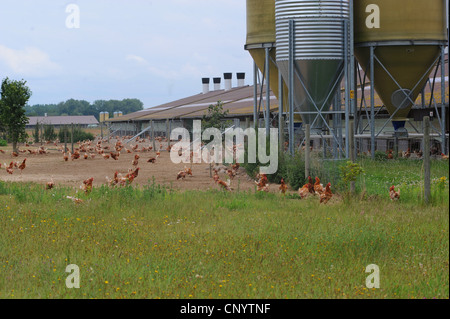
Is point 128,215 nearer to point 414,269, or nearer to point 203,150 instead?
point 414,269

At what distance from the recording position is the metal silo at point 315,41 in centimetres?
2150

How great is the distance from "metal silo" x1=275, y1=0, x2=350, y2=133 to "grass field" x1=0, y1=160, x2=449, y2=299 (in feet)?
27.6

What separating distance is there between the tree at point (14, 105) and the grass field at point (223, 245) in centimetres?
2273

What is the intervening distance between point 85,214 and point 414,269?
633 cm

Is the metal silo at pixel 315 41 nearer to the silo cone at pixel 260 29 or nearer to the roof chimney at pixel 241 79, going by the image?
the silo cone at pixel 260 29

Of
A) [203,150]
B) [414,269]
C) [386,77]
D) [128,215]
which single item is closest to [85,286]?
[414,269]

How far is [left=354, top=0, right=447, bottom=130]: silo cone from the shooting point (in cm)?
2239

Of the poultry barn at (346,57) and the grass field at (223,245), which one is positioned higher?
the poultry barn at (346,57)

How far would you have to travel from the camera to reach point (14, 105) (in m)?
35.8

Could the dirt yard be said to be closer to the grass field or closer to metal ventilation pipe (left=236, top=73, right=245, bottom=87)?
the grass field

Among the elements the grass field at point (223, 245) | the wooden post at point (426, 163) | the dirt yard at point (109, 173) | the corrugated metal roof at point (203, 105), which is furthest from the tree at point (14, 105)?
the wooden post at point (426, 163)

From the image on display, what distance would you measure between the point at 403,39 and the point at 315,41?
3.22 metres

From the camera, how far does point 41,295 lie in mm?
6918
